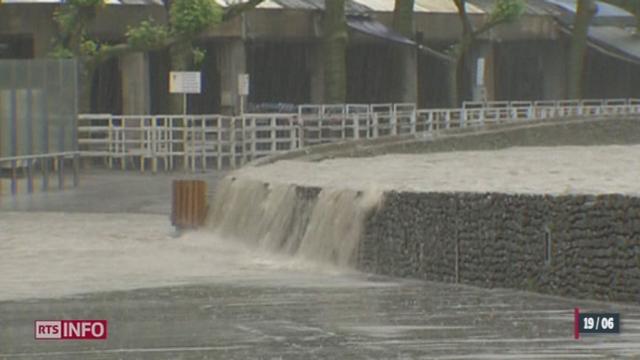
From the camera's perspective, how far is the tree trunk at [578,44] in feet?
220

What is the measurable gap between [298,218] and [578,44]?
42.0 m

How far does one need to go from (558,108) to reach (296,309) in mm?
45415

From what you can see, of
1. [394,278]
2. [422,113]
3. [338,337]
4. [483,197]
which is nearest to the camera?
[338,337]

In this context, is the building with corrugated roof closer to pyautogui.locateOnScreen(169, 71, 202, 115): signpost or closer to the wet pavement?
pyautogui.locateOnScreen(169, 71, 202, 115): signpost

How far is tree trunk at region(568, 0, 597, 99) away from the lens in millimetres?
67188

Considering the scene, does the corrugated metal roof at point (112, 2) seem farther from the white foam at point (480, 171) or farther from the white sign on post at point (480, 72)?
the white sign on post at point (480, 72)

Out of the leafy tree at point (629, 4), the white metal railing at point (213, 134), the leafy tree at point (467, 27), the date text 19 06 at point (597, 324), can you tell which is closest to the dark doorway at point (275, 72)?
the leafy tree at point (467, 27)

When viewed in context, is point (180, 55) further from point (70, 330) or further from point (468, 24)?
point (70, 330)

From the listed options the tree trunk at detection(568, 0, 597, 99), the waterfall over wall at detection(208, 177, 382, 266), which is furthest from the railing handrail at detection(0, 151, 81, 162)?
the tree trunk at detection(568, 0, 597, 99)

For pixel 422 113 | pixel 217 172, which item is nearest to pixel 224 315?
pixel 217 172

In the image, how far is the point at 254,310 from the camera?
1888cm

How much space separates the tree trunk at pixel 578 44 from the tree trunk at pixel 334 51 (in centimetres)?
1203

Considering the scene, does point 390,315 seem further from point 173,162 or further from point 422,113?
point 422,113

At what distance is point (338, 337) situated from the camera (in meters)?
16.2
